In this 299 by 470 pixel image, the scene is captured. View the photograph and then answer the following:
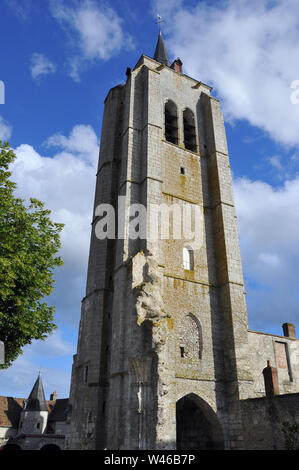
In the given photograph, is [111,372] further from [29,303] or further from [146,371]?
[29,303]

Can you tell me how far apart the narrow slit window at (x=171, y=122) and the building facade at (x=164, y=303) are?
66 mm

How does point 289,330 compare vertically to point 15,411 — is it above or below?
above

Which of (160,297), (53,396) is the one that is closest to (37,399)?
(53,396)

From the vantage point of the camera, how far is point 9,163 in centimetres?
1125

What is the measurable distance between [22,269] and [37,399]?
31.0 m

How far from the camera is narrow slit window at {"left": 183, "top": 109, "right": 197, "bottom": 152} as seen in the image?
67.1 ft

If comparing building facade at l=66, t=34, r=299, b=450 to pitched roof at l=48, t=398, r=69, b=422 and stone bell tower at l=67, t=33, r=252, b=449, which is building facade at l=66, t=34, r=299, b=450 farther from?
pitched roof at l=48, t=398, r=69, b=422

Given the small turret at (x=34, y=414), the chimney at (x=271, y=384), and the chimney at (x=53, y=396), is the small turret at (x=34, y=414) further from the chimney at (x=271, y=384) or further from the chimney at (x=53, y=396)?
the chimney at (x=271, y=384)

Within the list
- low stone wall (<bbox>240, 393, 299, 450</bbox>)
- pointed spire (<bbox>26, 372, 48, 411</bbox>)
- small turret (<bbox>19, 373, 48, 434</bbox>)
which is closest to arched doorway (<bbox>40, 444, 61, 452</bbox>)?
small turret (<bbox>19, 373, 48, 434</bbox>)

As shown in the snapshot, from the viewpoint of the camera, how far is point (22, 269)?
421 inches

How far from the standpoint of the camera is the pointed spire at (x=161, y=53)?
25.7m

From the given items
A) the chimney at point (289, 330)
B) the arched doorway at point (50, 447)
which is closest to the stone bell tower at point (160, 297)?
the chimney at point (289, 330)

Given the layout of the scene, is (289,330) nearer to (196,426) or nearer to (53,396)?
(196,426)

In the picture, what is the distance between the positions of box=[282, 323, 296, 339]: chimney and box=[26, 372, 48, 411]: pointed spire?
2652cm
